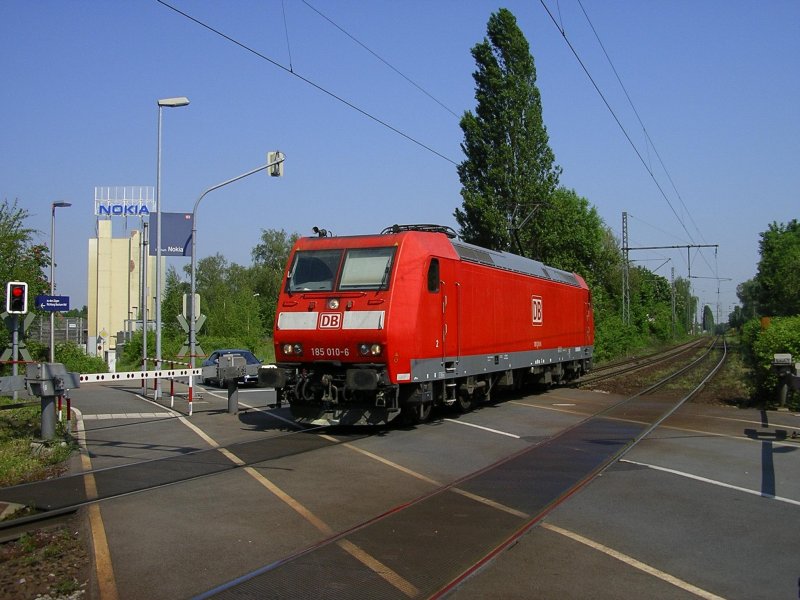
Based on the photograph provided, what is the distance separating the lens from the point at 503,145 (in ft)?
124

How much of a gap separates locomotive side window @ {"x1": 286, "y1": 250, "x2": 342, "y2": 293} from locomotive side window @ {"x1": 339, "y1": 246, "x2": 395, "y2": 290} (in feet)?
0.83

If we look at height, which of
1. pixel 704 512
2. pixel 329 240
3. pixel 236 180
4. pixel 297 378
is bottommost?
pixel 704 512

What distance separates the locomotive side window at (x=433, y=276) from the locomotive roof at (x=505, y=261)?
52.2 inches

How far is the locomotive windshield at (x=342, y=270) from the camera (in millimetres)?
13586

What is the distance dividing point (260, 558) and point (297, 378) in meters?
7.72

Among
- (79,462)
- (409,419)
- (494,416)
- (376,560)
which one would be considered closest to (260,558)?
(376,560)

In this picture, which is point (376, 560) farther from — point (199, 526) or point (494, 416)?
point (494, 416)

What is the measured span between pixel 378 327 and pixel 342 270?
1591 mm

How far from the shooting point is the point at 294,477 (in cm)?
963

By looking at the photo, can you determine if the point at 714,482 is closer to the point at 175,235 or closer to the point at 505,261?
the point at 505,261

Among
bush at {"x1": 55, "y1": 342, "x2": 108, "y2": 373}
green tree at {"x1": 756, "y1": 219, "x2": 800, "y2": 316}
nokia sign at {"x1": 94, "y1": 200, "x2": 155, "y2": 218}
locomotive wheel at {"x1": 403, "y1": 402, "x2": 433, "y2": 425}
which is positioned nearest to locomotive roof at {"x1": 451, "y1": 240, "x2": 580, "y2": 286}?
locomotive wheel at {"x1": 403, "y1": 402, "x2": 433, "y2": 425}

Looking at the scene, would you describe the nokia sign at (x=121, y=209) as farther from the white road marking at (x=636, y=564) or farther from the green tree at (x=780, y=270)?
the white road marking at (x=636, y=564)

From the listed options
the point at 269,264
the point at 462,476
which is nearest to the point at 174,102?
the point at 462,476

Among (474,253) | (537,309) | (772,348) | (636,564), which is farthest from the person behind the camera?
(537,309)
